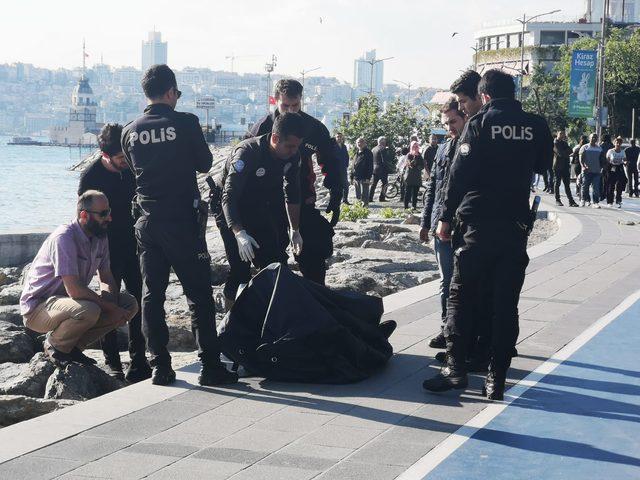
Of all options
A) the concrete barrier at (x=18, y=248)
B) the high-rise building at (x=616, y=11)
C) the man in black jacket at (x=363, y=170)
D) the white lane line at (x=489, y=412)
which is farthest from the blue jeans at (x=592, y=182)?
the high-rise building at (x=616, y=11)

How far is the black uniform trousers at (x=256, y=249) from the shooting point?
787 centimetres

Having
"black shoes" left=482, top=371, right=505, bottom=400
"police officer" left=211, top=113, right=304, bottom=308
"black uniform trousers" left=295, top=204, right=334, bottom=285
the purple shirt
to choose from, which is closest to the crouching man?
the purple shirt

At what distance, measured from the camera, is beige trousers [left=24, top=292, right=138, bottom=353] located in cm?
769

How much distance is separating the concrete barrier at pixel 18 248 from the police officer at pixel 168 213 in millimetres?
11010

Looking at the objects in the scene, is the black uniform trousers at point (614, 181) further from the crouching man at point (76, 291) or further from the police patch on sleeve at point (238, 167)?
the crouching man at point (76, 291)

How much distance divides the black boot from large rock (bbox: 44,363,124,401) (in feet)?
7.31

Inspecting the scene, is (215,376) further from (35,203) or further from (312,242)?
(35,203)

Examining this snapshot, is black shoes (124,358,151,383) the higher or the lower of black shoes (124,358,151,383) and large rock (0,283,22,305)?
the higher

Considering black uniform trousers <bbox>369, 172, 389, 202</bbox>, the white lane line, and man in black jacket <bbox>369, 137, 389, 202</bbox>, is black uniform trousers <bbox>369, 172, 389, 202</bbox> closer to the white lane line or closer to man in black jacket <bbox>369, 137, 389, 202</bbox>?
man in black jacket <bbox>369, 137, 389, 202</bbox>

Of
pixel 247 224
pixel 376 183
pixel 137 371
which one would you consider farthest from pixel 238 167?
pixel 376 183

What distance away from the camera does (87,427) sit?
5.90m

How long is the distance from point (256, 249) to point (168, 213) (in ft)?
3.40

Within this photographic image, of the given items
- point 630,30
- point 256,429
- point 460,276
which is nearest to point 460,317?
point 460,276

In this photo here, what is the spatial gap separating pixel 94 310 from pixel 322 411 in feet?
6.79
